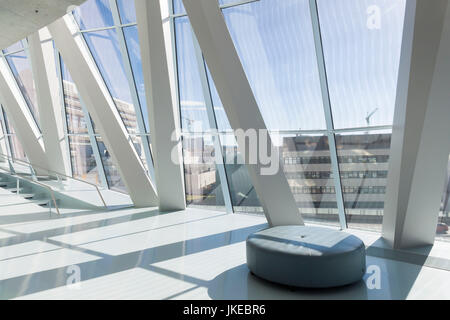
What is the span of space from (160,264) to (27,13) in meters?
6.97

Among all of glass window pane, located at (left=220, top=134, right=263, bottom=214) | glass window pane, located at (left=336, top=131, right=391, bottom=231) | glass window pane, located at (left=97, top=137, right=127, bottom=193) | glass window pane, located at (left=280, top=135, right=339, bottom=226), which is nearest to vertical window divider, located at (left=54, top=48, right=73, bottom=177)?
glass window pane, located at (left=97, top=137, right=127, bottom=193)

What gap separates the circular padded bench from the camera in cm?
498

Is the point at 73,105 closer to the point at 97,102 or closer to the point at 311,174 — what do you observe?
the point at 97,102

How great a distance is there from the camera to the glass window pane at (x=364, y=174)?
8969 mm

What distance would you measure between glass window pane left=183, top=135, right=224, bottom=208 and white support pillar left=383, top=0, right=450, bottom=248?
659 cm

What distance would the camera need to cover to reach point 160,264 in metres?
6.45

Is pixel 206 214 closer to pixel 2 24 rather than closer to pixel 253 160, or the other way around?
pixel 253 160

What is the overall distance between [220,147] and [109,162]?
700cm

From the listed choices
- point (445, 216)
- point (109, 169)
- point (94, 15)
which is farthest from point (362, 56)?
point (109, 169)

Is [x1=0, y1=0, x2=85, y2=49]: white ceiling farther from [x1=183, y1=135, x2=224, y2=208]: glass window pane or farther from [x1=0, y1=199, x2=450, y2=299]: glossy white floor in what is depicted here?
[x1=183, y1=135, x2=224, y2=208]: glass window pane

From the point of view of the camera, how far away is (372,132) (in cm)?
888

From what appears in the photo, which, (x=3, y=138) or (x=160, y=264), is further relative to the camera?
(x=3, y=138)

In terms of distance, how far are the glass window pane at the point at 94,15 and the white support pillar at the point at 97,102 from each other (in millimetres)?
1308
